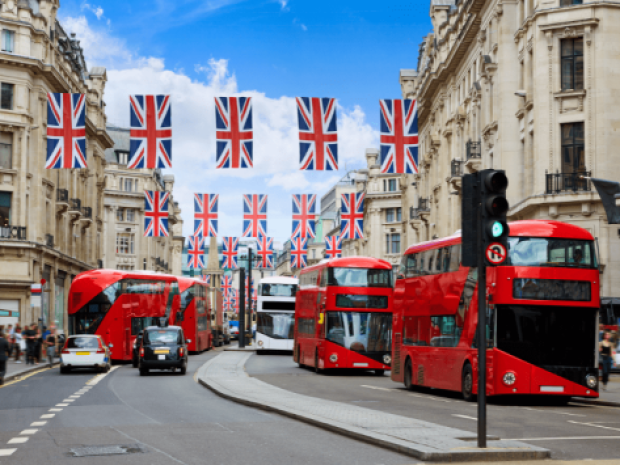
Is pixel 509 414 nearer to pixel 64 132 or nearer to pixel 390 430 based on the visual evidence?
pixel 390 430

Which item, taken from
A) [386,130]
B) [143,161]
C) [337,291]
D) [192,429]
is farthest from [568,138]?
[192,429]

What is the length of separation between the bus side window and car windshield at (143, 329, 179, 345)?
1345 centimetres

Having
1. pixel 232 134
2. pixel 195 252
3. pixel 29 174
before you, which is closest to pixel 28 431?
pixel 232 134

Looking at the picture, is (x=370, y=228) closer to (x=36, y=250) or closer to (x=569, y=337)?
(x=36, y=250)

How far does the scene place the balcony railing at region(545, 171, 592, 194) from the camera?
37438 millimetres

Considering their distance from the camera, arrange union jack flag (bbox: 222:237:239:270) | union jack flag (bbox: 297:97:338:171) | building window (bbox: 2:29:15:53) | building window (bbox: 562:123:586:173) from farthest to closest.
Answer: union jack flag (bbox: 222:237:239:270) → building window (bbox: 2:29:15:53) → building window (bbox: 562:123:586:173) → union jack flag (bbox: 297:97:338:171)

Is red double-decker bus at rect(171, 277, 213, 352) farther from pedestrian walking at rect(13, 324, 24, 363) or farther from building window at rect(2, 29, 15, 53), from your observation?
building window at rect(2, 29, 15, 53)

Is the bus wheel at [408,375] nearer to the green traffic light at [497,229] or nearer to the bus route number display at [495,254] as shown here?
the bus route number display at [495,254]

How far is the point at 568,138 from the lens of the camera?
3847 cm

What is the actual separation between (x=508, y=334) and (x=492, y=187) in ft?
32.1

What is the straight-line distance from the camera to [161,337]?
109 feet

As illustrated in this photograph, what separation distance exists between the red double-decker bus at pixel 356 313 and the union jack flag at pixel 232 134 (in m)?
5.28

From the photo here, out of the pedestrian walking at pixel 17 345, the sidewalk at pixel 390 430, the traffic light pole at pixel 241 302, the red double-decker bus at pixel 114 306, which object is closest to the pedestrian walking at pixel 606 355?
the sidewalk at pixel 390 430

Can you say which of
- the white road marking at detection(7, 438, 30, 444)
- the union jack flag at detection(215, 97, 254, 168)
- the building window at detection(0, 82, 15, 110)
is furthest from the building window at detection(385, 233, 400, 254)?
the white road marking at detection(7, 438, 30, 444)
